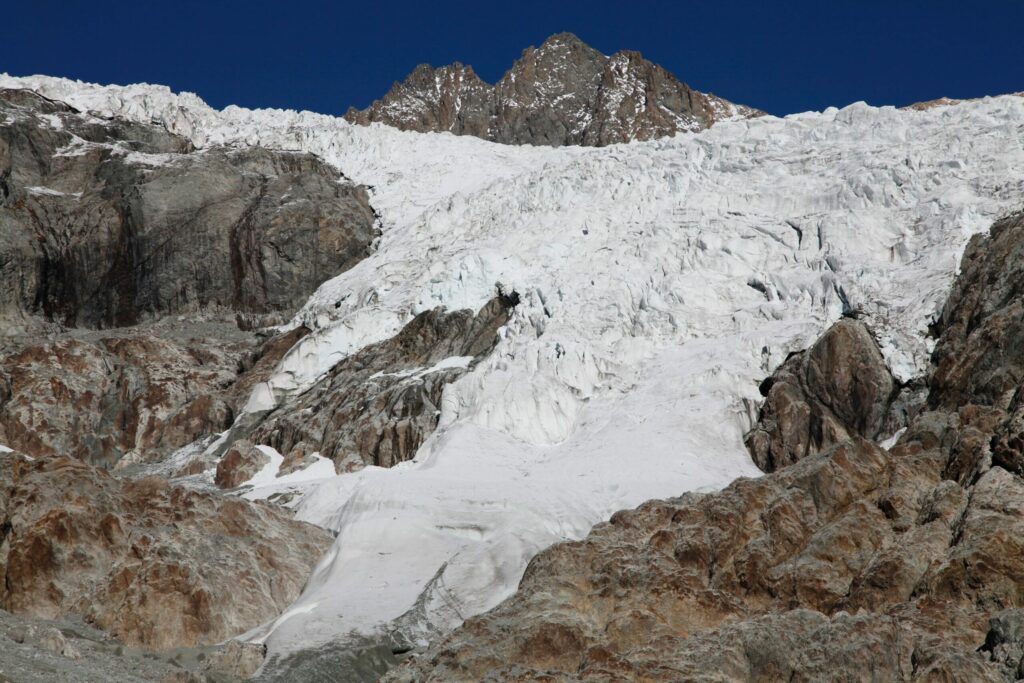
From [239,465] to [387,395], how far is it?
22.9 feet

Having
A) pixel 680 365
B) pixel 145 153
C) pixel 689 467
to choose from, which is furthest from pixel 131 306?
pixel 689 467

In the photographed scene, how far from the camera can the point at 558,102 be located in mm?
122562

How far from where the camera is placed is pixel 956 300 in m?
43.5

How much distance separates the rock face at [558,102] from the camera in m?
116

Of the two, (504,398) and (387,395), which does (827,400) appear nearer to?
(504,398)

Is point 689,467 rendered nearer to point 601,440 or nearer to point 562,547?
point 601,440

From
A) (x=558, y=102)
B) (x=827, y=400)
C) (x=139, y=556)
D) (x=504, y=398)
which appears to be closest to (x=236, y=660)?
(x=139, y=556)

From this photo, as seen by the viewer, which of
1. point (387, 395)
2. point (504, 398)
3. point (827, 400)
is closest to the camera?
point (827, 400)

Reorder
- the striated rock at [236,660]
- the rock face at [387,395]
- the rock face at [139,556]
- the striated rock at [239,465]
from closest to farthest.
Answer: the striated rock at [236,660] < the rock face at [139,556] < the striated rock at [239,465] < the rock face at [387,395]

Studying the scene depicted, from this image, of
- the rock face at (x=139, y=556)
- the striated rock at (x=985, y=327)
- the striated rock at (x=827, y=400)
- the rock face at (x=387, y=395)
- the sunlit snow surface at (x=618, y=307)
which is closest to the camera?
the rock face at (x=139, y=556)

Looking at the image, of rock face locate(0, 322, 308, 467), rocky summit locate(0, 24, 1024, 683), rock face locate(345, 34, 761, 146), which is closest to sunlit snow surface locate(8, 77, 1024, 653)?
rocky summit locate(0, 24, 1024, 683)

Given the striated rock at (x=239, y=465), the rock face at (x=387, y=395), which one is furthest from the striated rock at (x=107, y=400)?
the striated rock at (x=239, y=465)

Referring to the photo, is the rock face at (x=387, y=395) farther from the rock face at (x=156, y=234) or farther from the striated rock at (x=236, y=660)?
the striated rock at (x=236, y=660)

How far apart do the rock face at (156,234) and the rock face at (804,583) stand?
150 feet
